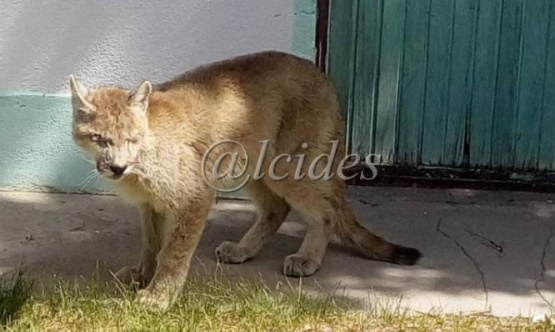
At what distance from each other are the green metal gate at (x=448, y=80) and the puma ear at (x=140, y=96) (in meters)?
2.16

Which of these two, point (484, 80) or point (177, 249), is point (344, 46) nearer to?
point (484, 80)

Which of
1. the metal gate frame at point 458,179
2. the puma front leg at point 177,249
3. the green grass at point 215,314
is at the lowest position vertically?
the metal gate frame at point 458,179

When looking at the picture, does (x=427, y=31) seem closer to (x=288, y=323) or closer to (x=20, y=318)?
(x=288, y=323)

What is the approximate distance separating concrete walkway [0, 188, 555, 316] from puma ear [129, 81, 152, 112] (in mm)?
1040

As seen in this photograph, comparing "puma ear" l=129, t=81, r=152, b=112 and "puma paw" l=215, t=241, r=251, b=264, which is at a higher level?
"puma ear" l=129, t=81, r=152, b=112

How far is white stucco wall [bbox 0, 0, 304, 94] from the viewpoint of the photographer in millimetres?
Result: 6582

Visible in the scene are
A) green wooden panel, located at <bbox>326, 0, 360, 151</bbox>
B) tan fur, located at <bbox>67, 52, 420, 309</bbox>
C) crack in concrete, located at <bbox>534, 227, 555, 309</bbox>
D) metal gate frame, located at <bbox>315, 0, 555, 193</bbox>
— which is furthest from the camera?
metal gate frame, located at <bbox>315, 0, 555, 193</bbox>

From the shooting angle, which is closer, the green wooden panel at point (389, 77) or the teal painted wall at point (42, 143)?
the teal painted wall at point (42, 143)

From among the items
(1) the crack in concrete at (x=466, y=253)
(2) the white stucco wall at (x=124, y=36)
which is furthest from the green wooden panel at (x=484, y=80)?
(2) the white stucco wall at (x=124, y=36)

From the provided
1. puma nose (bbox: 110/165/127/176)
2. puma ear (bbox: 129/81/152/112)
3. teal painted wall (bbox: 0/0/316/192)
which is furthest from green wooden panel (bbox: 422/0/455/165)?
puma nose (bbox: 110/165/127/176)

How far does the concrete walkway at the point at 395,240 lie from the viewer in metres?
5.46

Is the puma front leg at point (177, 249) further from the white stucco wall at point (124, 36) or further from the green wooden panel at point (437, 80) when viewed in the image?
the green wooden panel at point (437, 80)

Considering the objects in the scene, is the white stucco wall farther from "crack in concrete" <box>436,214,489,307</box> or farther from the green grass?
the green grass

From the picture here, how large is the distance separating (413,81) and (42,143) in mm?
2287
